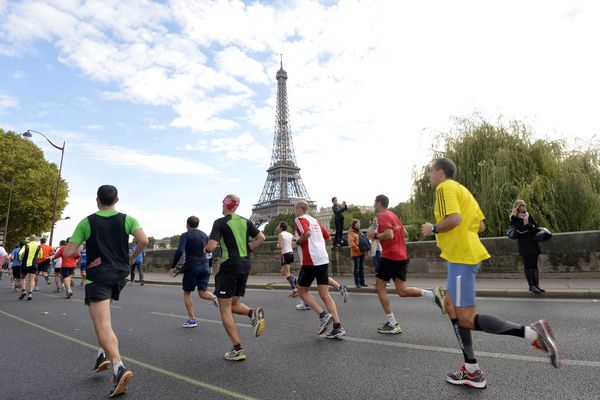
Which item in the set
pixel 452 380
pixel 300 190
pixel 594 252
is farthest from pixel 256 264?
pixel 300 190

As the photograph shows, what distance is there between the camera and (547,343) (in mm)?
3080

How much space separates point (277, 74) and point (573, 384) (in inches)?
3620

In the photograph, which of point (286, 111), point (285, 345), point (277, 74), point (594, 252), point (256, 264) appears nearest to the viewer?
point (285, 345)

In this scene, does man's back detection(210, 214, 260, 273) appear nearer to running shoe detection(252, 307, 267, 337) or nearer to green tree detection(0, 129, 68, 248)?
running shoe detection(252, 307, 267, 337)

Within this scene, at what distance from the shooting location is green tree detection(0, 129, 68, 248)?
38594 mm

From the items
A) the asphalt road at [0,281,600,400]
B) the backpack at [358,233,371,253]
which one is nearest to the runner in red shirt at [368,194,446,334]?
the asphalt road at [0,281,600,400]

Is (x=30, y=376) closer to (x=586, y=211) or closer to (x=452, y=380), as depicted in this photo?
(x=452, y=380)

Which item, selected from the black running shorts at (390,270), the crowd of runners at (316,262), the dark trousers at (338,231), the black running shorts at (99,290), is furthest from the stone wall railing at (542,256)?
the black running shorts at (99,290)

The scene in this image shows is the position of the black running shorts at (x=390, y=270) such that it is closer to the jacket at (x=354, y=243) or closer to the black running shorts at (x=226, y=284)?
the black running shorts at (x=226, y=284)

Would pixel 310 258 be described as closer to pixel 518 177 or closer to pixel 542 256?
pixel 542 256

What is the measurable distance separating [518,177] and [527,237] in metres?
8.07

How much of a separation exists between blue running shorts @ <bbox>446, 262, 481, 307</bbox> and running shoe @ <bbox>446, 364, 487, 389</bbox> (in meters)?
0.55

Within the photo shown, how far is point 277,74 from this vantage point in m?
90.5

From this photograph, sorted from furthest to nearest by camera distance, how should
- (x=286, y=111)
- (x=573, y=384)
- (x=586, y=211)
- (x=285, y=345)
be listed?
(x=286, y=111) < (x=586, y=211) < (x=285, y=345) < (x=573, y=384)
